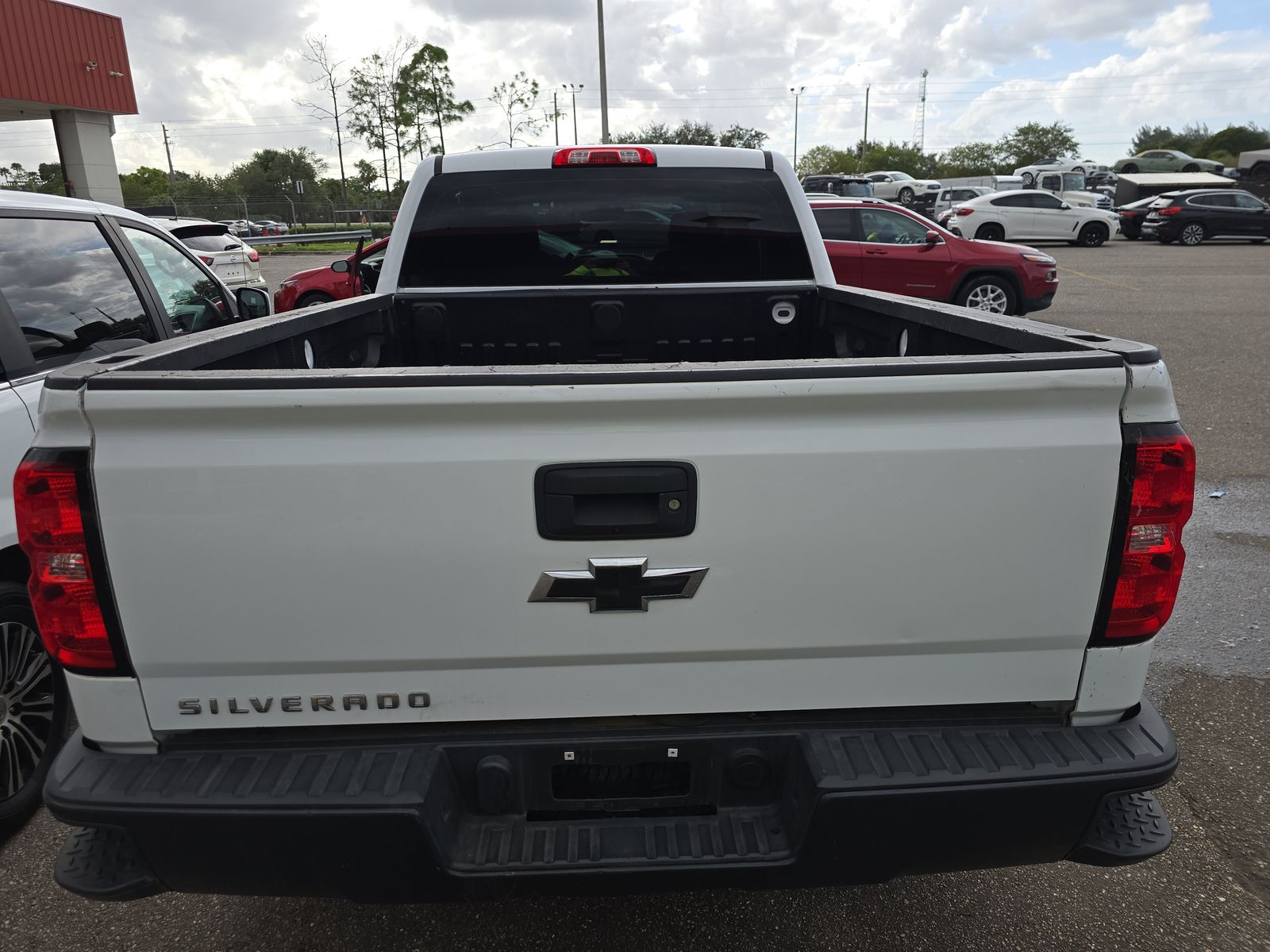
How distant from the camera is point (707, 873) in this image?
1.75 metres

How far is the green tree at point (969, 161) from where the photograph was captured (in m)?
80.0

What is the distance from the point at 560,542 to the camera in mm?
1675

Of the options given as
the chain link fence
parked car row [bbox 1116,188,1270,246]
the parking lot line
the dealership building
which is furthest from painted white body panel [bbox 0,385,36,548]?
the chain link fence

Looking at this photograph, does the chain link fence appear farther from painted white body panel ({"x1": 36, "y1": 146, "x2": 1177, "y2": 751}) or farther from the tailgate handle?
the tailgate handle

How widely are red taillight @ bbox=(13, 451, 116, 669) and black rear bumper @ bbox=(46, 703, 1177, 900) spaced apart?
254mm

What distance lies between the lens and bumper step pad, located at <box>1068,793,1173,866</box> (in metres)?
1.82

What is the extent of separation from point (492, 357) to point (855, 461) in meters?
2.45

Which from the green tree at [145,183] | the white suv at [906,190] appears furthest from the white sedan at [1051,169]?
the green tree at [145,183]

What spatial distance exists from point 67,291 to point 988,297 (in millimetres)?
11743

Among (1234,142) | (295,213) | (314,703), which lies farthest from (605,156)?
(1234,142)

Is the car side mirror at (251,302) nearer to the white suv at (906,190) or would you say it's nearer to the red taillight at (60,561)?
the red taillight at (60,561)

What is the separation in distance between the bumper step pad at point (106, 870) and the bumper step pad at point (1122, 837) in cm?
192

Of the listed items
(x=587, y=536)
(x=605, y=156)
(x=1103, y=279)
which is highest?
(x=605, y=156)

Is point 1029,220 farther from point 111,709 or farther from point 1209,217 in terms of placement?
point 111,709
